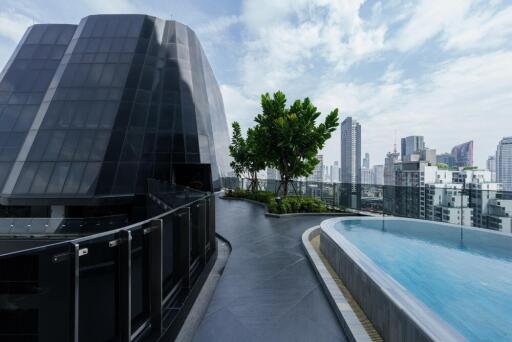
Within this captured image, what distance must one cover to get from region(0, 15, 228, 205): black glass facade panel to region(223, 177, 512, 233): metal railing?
44.2 ft

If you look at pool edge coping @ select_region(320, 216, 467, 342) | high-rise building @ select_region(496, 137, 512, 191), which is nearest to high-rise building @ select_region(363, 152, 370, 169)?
high-rise building @ select_region(496, 137, 512, 191)

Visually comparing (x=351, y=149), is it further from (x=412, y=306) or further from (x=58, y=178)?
(x=412, y=306)

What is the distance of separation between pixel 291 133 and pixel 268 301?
1248 centimetres

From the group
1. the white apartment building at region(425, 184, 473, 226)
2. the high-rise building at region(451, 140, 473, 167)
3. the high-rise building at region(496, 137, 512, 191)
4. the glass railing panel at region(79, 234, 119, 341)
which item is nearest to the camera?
the glass railing panel at region(79, 234, 119, 341)

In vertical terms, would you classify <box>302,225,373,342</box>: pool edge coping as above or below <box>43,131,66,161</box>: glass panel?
below

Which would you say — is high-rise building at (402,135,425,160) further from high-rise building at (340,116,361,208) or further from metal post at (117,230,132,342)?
metal post at (117,230,132,342)

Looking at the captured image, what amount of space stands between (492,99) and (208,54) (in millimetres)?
33739

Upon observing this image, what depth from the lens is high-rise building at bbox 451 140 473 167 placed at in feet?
374

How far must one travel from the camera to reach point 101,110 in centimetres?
2069

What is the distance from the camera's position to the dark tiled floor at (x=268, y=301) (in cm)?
389

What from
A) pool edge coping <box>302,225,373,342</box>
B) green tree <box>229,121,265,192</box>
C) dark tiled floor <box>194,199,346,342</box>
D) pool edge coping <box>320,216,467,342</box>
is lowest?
dark tiled floor <box>194,199,346,342</box>

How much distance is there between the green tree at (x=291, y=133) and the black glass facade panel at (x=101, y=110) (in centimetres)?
905

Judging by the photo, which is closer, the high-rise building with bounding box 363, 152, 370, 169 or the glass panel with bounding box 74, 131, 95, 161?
the glass panel with bounding box 74, 131, 95, 161

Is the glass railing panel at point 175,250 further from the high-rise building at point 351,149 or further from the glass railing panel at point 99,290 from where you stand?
the high-rise building at point 351,149
